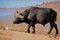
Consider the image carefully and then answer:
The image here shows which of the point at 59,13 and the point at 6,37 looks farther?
the point at 59,13

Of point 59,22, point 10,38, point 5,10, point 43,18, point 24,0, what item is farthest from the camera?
point 24,0

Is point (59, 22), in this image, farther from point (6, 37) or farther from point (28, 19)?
point (6, 37)

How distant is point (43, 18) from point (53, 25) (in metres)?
0.68

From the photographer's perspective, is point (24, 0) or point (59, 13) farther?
point (24, 0)

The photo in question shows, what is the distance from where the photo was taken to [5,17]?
942 inches

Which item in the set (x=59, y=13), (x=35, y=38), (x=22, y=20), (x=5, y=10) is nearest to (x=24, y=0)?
(x=5, y=10)

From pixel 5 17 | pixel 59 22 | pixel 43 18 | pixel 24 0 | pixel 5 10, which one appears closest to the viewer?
pixel 43 18

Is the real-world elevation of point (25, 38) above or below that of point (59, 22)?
above

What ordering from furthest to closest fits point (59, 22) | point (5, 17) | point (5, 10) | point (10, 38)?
point (5, 10), point (5, 17), point (59, 22), point (10, 38)

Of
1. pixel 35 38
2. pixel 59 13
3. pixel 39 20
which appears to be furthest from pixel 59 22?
pixel 35 38

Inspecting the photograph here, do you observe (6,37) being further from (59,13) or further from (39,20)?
(59,13)

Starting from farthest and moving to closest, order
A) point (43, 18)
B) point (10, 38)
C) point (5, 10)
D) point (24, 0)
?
point (24, 0)
point (5, 10)
point (43, 18)
point (10, 38)

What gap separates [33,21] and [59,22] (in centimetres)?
600

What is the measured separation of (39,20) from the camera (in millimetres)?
14398
